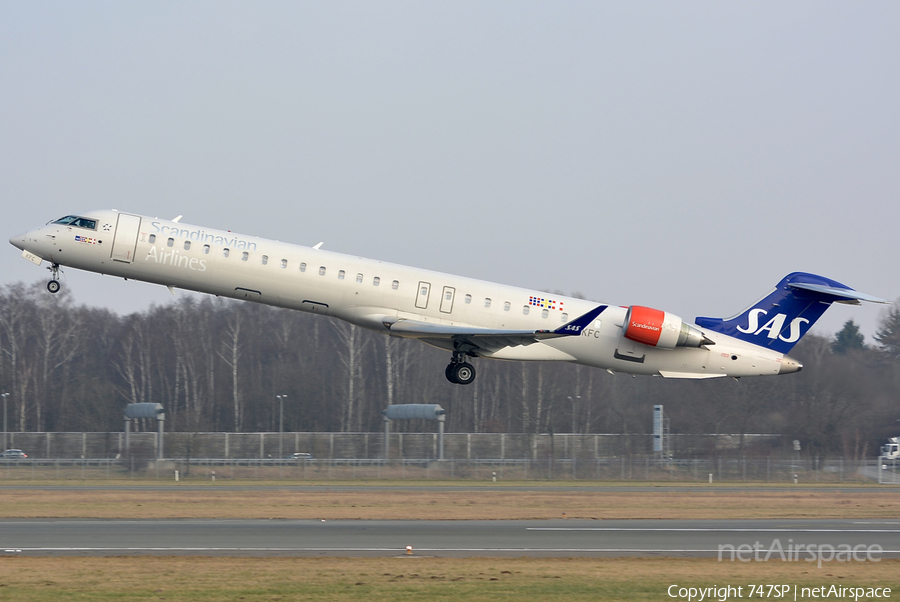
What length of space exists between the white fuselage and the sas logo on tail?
17.5ft

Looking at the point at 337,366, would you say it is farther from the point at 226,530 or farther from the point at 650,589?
the point at 650,589

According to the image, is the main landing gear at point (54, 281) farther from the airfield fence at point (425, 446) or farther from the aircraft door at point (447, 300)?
the airfield fence at point (425, 446)

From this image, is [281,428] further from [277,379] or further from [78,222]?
[78,222]

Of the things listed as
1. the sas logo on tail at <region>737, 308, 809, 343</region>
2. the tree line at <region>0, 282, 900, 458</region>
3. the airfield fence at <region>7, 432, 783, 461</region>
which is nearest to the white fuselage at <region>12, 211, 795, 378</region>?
the sas logo on tail at <region>737, 308, 809, 343</region>

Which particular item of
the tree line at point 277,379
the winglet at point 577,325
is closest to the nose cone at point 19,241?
the winglet at point 577,325

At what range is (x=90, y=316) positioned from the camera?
86312 mm

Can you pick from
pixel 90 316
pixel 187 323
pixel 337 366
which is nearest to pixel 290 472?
pixel 337 366

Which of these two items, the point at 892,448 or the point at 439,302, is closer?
the point at 439,302

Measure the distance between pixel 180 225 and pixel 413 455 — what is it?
3247 centimetres

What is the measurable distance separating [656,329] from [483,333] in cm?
547

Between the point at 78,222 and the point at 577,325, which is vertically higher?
the point at 78,222

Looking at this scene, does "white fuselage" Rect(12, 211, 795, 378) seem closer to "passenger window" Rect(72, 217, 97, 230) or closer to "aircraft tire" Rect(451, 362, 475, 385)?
"passenger window" Rect(72, 217, 97, 230)

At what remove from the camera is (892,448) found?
54438 mm

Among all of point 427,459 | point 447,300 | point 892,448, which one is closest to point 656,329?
point 447,300
